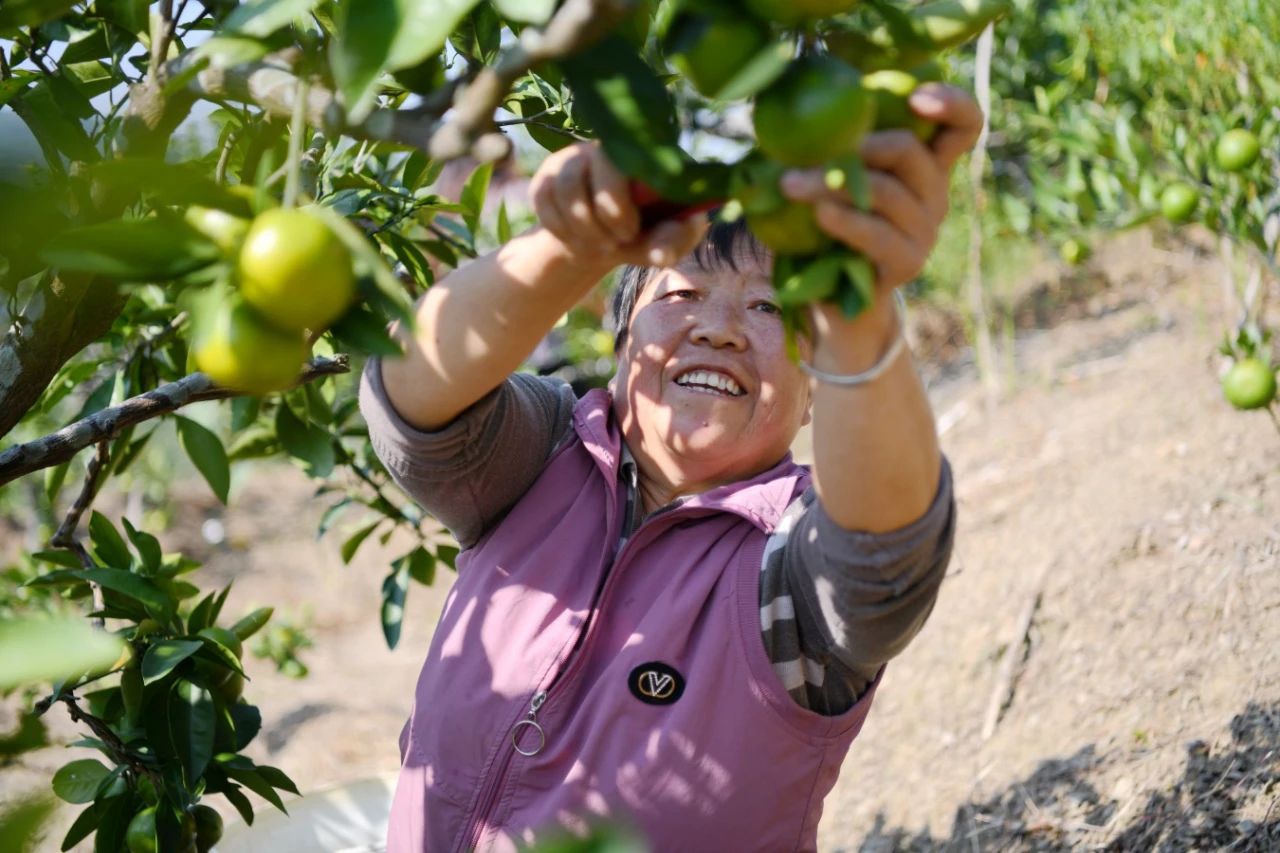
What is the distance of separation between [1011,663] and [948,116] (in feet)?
6.71

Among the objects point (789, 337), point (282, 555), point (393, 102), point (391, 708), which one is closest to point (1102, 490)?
point (391, 708)

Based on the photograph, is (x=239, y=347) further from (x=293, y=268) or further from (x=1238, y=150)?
(x=1238, y=150)

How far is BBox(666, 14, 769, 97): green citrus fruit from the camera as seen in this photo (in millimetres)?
551

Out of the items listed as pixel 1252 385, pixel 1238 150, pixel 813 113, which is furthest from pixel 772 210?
pixel 1238 150

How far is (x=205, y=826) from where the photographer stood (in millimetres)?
1255

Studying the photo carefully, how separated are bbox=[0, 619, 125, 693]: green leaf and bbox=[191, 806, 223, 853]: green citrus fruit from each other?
0.94 meters

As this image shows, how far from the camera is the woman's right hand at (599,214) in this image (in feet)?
2.21

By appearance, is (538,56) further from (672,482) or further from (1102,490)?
(1102,490)

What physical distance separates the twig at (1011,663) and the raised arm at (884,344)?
5.57 feet

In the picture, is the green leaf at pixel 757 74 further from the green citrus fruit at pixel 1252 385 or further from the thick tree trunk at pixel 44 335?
the green citrus fruit at pixel 1252 385

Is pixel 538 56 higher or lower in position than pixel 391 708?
higher

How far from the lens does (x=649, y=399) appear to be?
1.20 meters

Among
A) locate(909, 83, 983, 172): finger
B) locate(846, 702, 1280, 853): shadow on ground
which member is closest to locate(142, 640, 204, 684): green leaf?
locate(909, 83, 983, 172): finger

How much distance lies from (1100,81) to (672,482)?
10.9 feet
